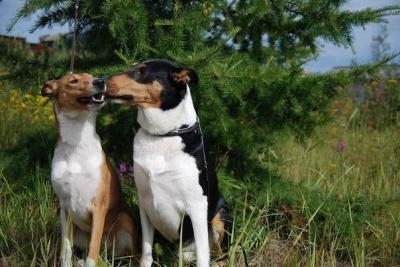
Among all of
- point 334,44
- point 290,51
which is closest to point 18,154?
point 290,51

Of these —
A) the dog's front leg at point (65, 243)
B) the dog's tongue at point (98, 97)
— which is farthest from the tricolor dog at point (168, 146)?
the dog's front leg at point (65, 243)

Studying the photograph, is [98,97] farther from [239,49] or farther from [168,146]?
[239,49]

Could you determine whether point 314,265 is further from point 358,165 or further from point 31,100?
point 31,100

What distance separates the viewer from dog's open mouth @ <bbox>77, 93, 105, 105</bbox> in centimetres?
358

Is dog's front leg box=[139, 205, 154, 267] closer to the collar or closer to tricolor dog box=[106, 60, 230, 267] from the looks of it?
tricolor dog box=[106, 60, 230, 267]

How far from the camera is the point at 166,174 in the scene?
11.5ft

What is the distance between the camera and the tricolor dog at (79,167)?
3.65m

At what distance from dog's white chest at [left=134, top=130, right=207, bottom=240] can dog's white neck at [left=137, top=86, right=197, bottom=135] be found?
61mm

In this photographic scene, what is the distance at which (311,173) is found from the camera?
5977mm

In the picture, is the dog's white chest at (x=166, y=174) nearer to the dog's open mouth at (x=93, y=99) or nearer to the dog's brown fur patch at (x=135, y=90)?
the dog's brown fur patch at (x=135, y=90)

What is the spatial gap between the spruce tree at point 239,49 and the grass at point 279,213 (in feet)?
1.11

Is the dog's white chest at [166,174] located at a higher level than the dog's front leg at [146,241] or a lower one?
higher

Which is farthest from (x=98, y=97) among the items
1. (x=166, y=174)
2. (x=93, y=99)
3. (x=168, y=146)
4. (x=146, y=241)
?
(x=146, y=241)

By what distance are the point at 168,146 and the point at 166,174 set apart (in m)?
0.18
